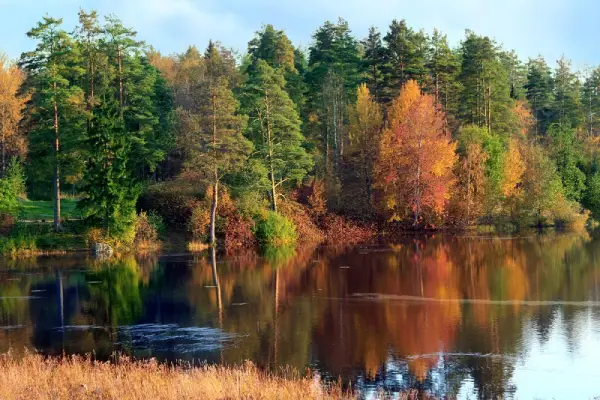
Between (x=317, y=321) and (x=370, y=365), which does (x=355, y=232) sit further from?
(x=370, y=365)

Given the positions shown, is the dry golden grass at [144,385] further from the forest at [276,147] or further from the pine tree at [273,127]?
the pine tree at [273,127]

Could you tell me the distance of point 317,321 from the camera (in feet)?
87.1

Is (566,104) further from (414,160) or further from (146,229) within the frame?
(146,229)

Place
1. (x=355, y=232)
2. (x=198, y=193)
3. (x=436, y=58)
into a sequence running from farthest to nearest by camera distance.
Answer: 1. (x=436, y=58)
2. (x=355, y=232)
3. (x=198, y=193)

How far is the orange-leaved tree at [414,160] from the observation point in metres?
61.5

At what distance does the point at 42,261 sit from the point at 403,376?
1308 inches

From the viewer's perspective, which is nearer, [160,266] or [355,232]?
[160,266]

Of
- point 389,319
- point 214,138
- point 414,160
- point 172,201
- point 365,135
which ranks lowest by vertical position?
point 389,319

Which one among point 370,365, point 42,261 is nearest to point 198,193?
point 42,261

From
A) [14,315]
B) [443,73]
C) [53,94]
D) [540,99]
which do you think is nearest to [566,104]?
[540,99]

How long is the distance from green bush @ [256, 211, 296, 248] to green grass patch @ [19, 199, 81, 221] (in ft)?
48.6

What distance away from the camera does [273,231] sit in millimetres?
56031

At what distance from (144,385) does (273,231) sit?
40.5 meters

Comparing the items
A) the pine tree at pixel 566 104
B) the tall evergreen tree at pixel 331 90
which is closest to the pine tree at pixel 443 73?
the tall evergreen tree at pixel 331 90
